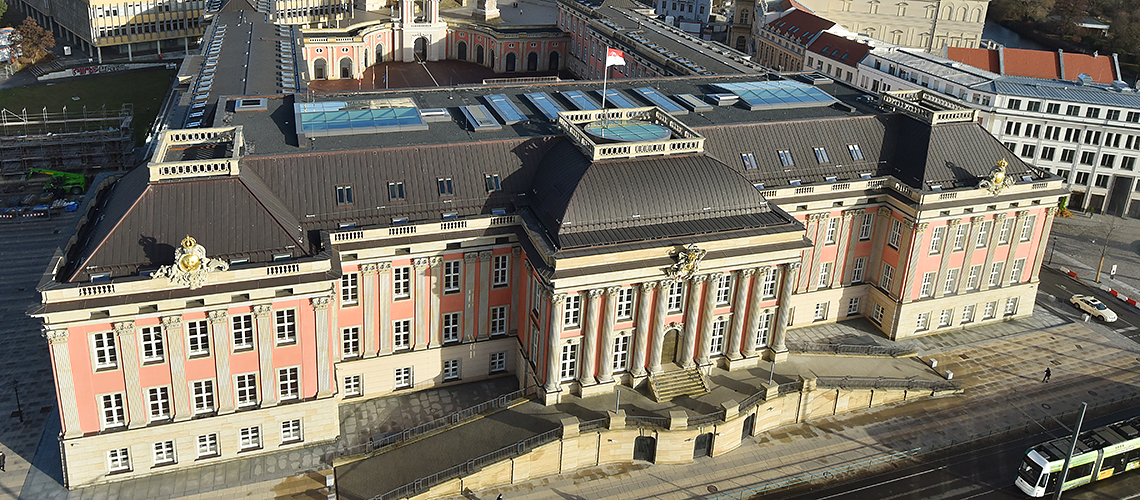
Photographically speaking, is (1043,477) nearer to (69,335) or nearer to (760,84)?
(760,84)

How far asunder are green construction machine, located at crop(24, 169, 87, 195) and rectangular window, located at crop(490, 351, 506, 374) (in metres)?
71.2

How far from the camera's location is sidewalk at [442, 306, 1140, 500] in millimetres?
72812

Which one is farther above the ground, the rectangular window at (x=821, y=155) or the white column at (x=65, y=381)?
the rectangular window at (x=821, y=155)

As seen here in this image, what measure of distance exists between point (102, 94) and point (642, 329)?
405 ft

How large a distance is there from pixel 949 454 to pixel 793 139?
109 feet

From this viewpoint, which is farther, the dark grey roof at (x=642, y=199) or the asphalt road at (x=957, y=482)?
the dark grey roof at (x=642, y=199)

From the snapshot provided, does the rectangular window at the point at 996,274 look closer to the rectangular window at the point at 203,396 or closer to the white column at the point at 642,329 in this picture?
the white column at the point at 642,329

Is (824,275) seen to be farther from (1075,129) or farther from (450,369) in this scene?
(1075,129)

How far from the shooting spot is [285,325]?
6919 centimetres

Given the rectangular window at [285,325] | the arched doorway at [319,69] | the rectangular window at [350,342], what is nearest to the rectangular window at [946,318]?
the rectangular window at [350,342]

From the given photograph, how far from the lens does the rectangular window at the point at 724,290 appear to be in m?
77.8

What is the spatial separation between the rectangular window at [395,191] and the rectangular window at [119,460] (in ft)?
91.4

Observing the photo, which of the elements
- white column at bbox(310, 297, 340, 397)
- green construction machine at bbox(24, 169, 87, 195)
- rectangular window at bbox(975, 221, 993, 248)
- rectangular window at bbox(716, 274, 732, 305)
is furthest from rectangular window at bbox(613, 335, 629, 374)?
green construction machine at bbox(24, 169, 87, 195)

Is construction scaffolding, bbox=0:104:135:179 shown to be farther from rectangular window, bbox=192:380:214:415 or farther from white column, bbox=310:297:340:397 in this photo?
white column, bbox=310:297:340:397
